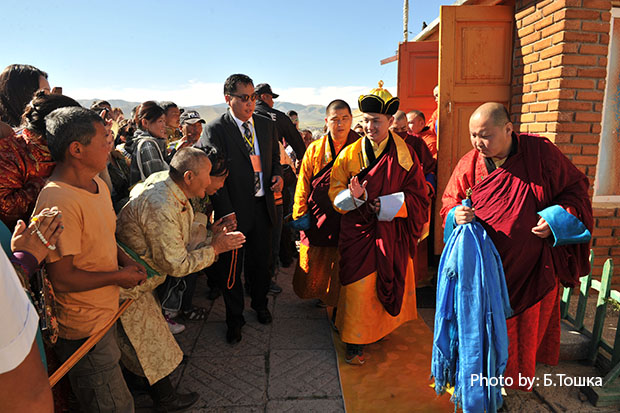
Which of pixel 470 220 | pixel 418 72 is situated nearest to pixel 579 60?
pixel 470 220

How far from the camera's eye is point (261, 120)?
3.70 metres

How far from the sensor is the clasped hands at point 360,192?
122 inches

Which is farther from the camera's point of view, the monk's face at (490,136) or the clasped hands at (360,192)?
the clasped hands at (360,192)

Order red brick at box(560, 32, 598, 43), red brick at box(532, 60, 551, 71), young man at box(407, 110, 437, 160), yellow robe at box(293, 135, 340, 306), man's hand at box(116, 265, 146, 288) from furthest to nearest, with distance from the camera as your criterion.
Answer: young man at box(407, 110, 437, 160)
yellow robe at box(293, 135, 340, 306)
red brick at box(532, 60, 551, 71)
red brick at box(560, 32, 598, 43)
man's hand at box(116, 265, 146, 288)

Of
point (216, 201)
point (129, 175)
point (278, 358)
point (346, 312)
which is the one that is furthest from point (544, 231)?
point (129, 175)

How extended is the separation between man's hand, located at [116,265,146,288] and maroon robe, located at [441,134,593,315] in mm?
2124

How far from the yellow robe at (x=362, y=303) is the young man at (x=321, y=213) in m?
0.48

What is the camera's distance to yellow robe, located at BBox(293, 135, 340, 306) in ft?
13.0

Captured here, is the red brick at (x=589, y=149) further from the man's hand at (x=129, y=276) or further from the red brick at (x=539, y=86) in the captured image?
the man's hand at (x=129, y=276)

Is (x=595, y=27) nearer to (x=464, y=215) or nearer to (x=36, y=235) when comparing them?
(x=464, y=215)

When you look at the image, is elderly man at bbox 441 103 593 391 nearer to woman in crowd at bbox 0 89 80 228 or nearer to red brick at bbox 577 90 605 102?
red brick at bbox 577 90 605 102

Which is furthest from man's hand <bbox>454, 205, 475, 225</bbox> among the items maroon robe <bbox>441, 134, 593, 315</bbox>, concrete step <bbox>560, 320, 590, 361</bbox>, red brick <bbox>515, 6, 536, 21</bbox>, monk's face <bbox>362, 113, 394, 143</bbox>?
red brick <bbox>515, 6, 536, 21</bbox>

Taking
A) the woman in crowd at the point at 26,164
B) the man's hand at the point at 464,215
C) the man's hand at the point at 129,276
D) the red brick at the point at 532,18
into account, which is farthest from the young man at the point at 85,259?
the red brick at the point at 532,18

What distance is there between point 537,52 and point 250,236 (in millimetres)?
3340
